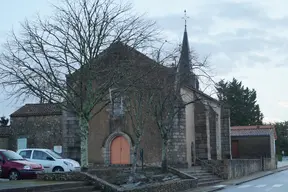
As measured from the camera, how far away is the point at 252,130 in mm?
62688

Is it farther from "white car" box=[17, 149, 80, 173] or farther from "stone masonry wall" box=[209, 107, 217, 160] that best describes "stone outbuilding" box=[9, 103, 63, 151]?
"white car" box=[17, 149, 80, 173]

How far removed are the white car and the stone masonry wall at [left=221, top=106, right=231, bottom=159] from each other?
2456 cm

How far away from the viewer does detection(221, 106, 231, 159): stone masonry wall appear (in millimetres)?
47138

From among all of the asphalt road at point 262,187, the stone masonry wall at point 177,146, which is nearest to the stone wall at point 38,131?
the stone masonry wall at point 177,146

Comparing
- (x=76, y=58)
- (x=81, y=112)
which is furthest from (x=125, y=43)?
(x=81, y=112)

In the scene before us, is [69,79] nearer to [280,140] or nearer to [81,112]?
[81,112]

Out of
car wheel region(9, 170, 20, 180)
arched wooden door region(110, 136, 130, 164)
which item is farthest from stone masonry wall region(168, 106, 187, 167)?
car wheel region(9, 170, 20, 180)

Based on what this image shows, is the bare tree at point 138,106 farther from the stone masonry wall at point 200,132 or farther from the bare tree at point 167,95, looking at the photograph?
the stone masonry wall at point 200,132

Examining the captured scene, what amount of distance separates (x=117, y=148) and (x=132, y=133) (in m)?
1.82

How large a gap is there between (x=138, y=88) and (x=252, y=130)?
43385mm

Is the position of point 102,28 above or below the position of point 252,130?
above

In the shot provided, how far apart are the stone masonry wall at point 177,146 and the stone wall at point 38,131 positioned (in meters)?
12.0

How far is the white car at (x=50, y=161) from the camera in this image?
82.5ft

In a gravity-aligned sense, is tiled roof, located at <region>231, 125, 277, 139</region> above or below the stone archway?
above
